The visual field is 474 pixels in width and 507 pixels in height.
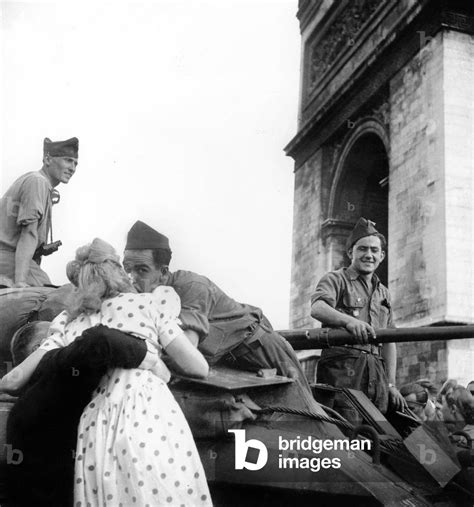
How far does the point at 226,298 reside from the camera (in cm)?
359

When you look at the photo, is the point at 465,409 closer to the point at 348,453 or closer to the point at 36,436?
the point at 348,453

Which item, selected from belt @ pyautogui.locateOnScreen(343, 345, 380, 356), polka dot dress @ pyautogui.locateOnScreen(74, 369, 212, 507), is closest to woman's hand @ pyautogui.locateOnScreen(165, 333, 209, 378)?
polka dot dress @ pyautogui.locateOnScreen(74, 369, 212, 507)

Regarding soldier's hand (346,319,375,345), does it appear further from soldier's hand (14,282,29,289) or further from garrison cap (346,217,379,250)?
soldier's hand (14,282,29,289)

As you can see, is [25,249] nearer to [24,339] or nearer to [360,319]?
[24,339]

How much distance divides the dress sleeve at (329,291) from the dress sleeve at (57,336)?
2.03m

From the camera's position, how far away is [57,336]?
258 centimetres

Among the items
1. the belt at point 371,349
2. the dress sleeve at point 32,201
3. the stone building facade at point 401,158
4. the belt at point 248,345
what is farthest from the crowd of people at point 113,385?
the stone building facade at point 401,158

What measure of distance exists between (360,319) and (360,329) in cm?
41

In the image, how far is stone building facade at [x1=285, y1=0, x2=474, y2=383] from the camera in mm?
10500

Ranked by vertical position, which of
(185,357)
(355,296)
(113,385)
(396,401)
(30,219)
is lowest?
(396,401)

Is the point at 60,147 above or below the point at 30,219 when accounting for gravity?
above

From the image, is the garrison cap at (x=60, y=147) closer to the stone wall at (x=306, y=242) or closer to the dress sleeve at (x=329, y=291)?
the dress sleeve at (x=329, y=291)

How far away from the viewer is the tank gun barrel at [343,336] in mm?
4168

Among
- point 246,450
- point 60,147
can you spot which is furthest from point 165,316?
point 60,147
